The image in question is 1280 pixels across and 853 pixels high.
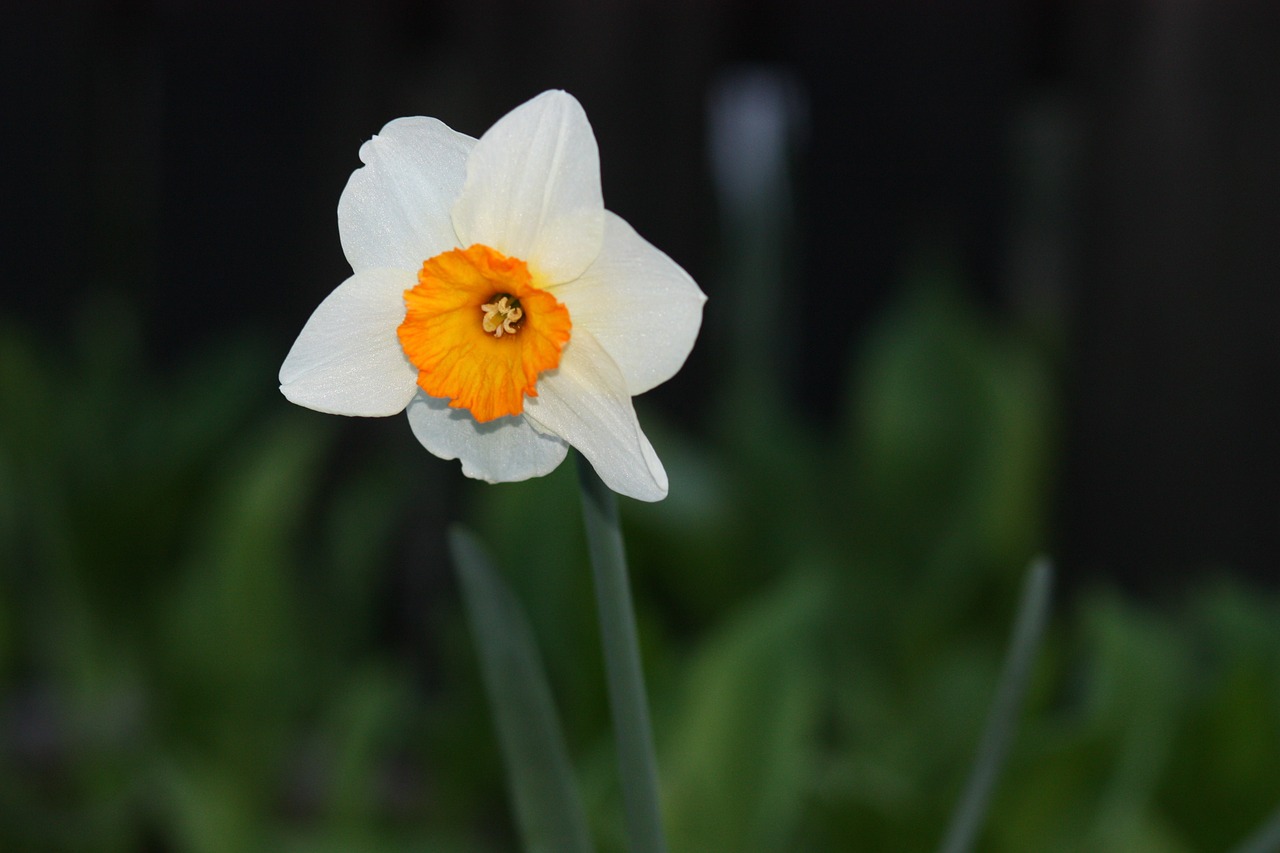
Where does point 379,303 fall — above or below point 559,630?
above

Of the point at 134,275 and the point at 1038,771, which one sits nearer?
the point at 1038,771

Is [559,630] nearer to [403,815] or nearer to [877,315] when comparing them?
[403,815]

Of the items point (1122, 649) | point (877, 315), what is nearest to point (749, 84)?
point (877, 315)

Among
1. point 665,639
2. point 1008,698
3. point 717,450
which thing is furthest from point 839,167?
point 1008,698

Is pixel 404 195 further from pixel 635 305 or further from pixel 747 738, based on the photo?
pixel 747 738

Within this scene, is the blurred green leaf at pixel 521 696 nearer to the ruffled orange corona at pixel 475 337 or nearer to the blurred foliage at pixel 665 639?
the ruffled orange corona at pixel 475 337

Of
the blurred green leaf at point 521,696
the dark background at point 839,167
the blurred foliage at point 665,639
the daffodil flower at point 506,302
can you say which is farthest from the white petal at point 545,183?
the dark background at point 839,167
